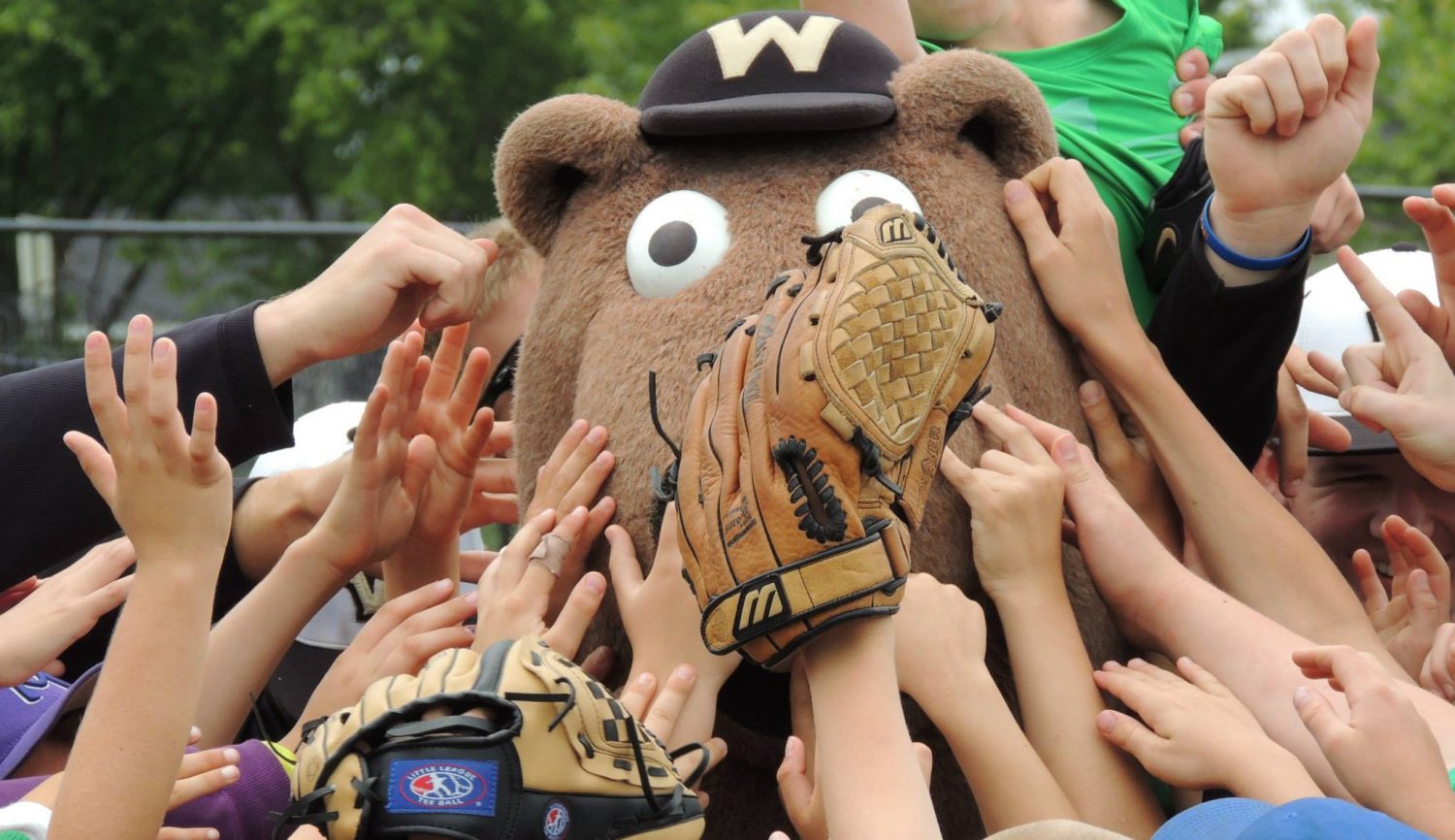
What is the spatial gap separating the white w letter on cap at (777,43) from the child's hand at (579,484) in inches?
20.7

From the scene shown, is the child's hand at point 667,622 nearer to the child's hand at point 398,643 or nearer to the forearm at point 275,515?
the child's hand at point 398,643

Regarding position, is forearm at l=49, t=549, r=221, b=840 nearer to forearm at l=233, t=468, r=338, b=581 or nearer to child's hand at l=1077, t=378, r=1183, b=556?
forearm at l=233, t=468, r=338, b=581

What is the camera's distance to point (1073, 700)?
Answer: 202cm

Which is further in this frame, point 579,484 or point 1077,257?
point 1077,257

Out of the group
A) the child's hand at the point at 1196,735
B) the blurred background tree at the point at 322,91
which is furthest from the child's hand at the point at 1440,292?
the blurred background tree at the point at 322,91

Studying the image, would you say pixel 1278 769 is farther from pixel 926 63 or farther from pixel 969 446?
pixel 926 63

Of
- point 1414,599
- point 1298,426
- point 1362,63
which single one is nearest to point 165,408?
point 1362,63

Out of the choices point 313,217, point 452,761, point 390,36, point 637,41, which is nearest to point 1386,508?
point 452,761

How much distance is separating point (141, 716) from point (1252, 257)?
58.3 inches

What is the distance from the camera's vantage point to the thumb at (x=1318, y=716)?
187 centimetres

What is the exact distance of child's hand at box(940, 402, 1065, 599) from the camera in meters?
2.04

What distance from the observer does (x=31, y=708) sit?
2.35 meters

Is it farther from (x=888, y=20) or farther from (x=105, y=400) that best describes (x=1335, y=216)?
(x=105, y=400)

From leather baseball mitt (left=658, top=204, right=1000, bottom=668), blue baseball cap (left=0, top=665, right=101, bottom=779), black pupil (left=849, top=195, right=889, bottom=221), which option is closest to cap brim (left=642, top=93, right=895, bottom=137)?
black pupil (left=849, top=195, right=889, bottom=221)
